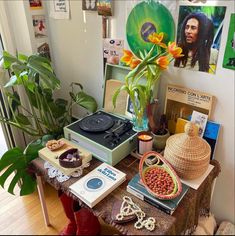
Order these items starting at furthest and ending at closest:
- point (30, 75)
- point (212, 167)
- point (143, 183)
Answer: point (30, 75) < point (212, 167) < point (143, 183)

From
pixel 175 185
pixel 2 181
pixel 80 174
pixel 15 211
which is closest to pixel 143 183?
pixel 175 185

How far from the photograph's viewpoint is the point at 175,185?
0.72 metres

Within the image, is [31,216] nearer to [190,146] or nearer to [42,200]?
[42,200]

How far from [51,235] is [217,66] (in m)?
0.72

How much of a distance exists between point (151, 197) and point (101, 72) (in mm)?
677

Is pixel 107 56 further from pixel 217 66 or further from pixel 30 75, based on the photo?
pixel 217 66

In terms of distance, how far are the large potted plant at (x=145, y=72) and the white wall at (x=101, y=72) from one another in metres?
0.08

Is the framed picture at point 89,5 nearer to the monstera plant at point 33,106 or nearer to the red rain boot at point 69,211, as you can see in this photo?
the monstera plant at point 33,106

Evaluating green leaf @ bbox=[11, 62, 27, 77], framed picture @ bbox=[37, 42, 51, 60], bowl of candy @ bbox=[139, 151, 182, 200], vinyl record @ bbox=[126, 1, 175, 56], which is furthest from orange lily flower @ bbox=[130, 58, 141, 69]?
framed picture @ bbox=[37, 42, 51, 60]

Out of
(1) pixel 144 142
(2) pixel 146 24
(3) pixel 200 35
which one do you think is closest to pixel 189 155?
(1) pixel 144 142

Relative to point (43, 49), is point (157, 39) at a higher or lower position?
higher

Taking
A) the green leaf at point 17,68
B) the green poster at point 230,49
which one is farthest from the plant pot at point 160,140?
the green leaf at point 17,68

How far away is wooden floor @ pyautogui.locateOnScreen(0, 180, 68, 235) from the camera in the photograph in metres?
0.56

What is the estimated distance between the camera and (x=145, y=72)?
0.91 metres
